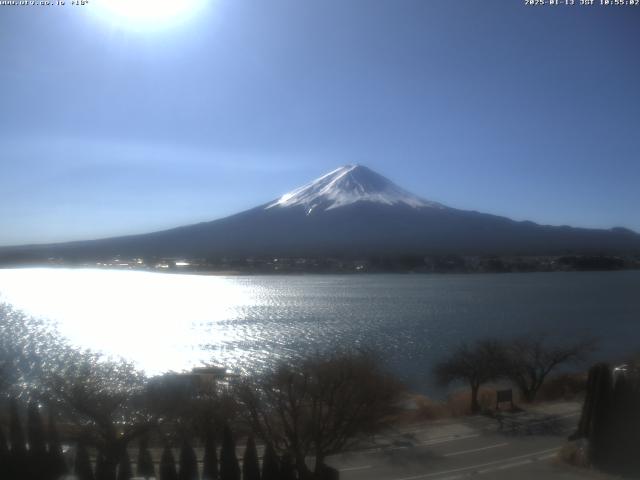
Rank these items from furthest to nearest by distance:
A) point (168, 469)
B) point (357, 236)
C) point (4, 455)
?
point (357, 236)
point (4, 455)
point (168, 469)

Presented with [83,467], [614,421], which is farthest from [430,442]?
[83,467]

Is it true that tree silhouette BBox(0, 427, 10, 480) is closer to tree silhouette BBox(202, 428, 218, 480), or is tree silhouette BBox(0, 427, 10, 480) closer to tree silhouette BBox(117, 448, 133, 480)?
tree silhouette BBox(117, 448, 133, 480)

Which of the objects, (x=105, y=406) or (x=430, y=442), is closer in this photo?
(x=105, y=406)

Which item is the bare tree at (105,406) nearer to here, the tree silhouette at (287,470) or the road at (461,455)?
the tree silhouette at (287,470)

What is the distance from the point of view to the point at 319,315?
771 inches

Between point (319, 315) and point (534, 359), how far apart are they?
368 inches

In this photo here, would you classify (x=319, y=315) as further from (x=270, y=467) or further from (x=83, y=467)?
(x=83, y=467)

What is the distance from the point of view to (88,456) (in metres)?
4.93

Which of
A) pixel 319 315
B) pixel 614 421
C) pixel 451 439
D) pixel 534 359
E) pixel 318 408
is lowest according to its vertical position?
pixel 451 439

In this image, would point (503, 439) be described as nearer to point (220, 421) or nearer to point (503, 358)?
point (220, 421)

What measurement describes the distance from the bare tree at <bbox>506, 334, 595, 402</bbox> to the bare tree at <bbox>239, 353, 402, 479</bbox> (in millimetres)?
4563

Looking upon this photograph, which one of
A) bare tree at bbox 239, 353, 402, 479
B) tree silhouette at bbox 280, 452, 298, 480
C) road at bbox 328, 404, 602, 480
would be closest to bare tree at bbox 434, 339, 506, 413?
road at bbox 328, 404, 602, 480

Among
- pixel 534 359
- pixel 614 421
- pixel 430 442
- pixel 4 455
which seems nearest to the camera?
pixel 4 455

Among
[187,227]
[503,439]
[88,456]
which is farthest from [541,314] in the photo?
[187,227]
